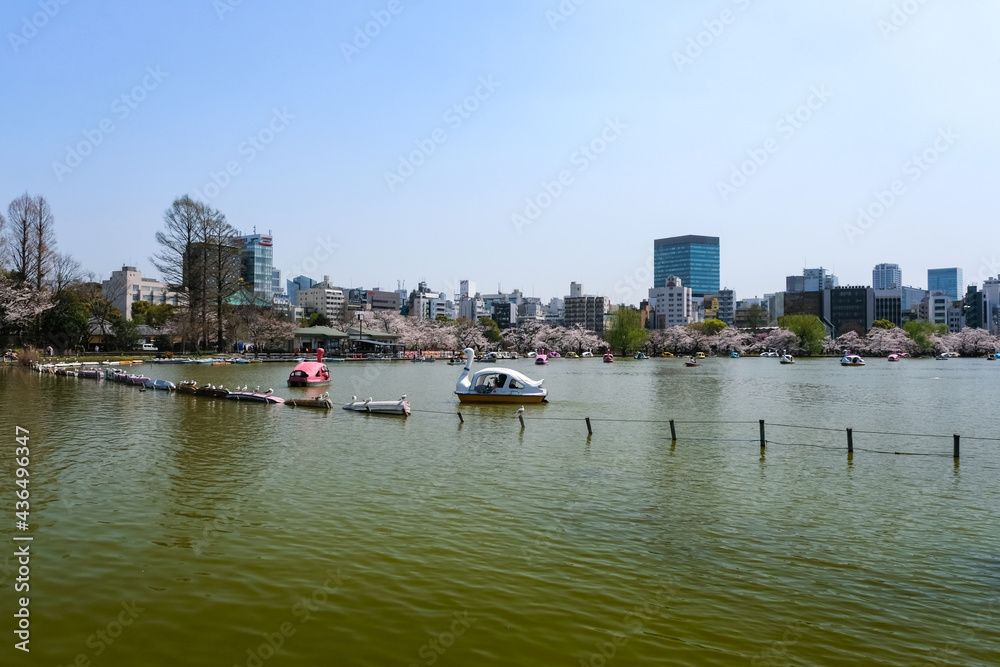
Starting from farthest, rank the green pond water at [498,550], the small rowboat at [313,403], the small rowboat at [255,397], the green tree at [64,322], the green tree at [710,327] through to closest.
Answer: the green tree at [710,327], the green tree at [64,322], the small rowboat at [255,397], the small rowboat at [313,403], the green pond water at [498,550]

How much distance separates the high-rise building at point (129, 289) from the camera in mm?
143625

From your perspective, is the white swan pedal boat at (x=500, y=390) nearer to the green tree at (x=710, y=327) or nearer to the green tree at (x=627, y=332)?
the green tree at (x=627, y=332)

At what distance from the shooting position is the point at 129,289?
149 m

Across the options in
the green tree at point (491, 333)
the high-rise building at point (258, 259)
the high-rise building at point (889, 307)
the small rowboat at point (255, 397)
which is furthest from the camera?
the high-rise building at point (258, 259)

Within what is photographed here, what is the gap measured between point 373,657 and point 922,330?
14574 centimetres

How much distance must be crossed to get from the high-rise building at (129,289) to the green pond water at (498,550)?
5439 inches

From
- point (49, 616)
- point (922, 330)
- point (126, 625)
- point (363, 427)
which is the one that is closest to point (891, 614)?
point (126, 625)

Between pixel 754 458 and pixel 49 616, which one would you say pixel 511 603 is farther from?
pixel 754 458

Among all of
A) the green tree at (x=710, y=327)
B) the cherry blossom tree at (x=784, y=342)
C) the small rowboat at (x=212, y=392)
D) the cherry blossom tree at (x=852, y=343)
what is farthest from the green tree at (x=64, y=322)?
the cherry blossom tree at (x=852, y=343)

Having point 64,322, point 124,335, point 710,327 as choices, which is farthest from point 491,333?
point 64,322

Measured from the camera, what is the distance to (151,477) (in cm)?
1518

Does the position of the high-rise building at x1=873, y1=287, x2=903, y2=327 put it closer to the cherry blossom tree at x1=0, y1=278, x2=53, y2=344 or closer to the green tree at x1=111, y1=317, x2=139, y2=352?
the green tree at x1=111, y1=317, x2=139, y2=352

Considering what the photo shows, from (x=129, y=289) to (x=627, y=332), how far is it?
11424 cm

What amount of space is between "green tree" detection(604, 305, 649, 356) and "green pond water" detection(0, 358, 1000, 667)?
9805cm
